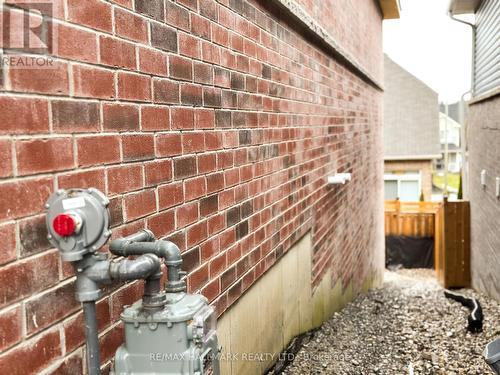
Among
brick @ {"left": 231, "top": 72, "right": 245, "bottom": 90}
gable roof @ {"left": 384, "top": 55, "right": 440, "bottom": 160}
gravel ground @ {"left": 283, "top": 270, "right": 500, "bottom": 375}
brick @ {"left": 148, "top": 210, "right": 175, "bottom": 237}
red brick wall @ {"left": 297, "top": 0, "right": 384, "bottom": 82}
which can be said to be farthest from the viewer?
gable roof @ {"left": 384, "top": 55, "right": 440, "bottom": 160}

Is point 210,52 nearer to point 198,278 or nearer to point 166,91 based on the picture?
point 166,91

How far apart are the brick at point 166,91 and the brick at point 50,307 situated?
0.85 metres

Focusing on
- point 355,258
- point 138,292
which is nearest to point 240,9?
point 138,292

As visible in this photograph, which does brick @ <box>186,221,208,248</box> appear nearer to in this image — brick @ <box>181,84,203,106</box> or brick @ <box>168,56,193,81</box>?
brick @ <box>181,84,203,106</box>

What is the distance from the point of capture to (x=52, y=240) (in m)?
1.43

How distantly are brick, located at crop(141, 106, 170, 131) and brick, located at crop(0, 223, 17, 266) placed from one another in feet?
2.45

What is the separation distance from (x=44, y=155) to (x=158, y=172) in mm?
665

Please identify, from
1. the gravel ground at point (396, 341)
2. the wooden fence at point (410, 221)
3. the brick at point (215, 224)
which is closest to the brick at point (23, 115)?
the brick at point (215, 224)

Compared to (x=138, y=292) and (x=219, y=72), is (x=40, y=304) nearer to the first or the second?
(x=138, y=292)

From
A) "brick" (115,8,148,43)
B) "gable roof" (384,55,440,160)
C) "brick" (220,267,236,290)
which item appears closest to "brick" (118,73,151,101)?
"brick" (115,8,148,43)

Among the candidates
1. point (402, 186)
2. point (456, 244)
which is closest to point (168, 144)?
point (456, 244)

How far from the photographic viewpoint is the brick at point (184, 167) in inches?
89.7

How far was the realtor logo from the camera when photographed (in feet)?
4.56

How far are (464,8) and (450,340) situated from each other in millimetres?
7897
